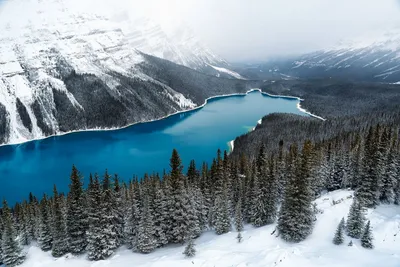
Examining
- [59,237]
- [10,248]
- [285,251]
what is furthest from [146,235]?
[10,248]

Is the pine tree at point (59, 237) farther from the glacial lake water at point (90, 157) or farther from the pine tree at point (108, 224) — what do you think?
the glacial lake water at point (90, 157)

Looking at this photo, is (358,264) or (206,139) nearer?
(358,264)

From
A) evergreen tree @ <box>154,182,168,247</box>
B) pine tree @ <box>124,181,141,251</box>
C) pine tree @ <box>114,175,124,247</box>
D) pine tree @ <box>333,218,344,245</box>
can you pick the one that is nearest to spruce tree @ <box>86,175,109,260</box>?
pine tree @ <box>114,175,124,247</box>

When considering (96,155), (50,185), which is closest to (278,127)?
(96,155)

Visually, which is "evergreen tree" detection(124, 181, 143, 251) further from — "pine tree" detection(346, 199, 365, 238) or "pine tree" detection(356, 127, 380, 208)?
"pine tree" detection(356, 127, 380, 208)

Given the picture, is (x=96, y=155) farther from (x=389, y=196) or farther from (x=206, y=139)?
(x=389, y=196)

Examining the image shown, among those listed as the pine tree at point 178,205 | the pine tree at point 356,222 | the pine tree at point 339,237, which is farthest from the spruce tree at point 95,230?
the pine tree at point 356,222
